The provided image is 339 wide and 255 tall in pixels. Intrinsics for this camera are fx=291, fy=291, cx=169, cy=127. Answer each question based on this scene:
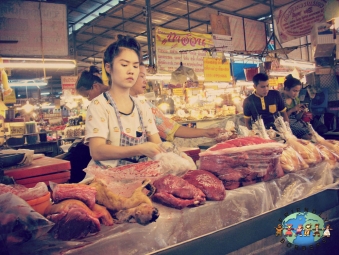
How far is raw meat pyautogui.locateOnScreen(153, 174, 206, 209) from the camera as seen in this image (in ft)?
4.94

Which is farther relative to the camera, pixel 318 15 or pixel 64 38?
pixel 318 15

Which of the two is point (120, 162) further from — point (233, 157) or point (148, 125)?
point (233, 157)

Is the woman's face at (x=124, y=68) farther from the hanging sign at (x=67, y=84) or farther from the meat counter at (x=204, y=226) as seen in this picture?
the hanging sign at (x=67, y=84)

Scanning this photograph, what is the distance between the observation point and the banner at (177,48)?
325 inches

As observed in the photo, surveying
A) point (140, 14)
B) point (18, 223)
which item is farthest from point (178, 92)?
point (18, 223)

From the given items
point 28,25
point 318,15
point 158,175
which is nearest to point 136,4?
point 28,25

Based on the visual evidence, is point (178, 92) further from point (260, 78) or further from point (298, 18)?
point (260, 78)

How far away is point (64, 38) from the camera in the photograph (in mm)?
7367

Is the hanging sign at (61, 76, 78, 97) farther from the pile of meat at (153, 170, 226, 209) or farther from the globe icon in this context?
the globe icon

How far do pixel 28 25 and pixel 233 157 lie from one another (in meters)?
6.84

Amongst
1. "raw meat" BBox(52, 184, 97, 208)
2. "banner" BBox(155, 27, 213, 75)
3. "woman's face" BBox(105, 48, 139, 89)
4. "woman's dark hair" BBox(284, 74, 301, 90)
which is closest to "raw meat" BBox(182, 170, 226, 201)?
"raw meat" BBox(52, 184, 97, 208)

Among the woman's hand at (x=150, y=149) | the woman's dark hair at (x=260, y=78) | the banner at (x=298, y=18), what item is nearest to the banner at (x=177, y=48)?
the banner at (x=298, y=18)

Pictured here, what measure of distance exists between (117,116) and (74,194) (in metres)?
0.77

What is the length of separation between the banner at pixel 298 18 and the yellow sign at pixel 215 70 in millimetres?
1928
